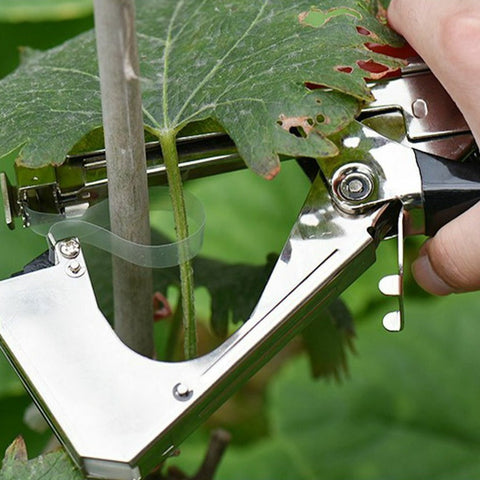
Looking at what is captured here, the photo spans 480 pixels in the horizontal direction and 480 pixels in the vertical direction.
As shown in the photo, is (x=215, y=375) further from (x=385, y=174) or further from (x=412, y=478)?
(x=412, y=478)

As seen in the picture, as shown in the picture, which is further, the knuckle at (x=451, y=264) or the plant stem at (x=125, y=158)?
the knuckle at (x=451, y=264)

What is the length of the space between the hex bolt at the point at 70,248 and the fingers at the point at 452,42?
0.23m

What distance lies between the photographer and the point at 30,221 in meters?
0.55

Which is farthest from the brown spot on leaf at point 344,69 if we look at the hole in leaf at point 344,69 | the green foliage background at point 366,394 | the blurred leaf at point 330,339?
the green foliage background at point 366,394

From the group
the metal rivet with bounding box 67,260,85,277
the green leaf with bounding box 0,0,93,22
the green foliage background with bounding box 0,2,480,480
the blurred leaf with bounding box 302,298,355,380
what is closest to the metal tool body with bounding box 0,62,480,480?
the metal rivet with bounding box 67,260,85,277

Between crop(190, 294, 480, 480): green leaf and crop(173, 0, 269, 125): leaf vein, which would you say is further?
crop(190, 294, 480, 480): green leaf

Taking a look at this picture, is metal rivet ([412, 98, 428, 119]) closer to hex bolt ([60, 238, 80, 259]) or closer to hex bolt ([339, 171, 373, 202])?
hex bolt ([339, 171, 373, 202])

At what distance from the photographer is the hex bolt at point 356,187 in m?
0.53

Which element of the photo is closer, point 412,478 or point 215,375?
point 215,375

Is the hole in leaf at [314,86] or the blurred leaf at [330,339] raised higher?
the hole in leaf at [314,86]

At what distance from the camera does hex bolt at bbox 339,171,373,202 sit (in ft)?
1.74

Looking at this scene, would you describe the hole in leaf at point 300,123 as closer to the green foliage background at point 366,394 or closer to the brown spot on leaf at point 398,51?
the brown spot on leaf at point 398,51

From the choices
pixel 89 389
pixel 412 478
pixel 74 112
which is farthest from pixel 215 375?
pixel 412 478

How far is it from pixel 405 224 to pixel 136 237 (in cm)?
16
